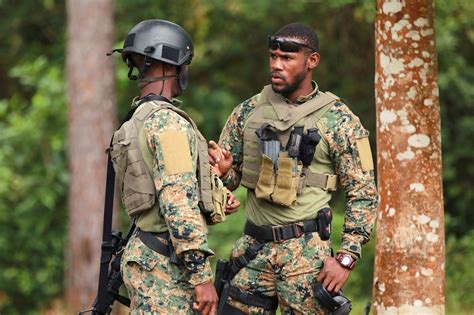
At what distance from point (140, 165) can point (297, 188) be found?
103 cm

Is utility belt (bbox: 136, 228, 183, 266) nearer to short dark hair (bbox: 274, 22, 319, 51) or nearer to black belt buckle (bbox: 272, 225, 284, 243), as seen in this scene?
black belt buckle (bbox: 272, 225, 284, 243)

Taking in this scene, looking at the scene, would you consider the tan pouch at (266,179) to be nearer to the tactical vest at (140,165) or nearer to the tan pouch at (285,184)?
the tan pouch at (285,184)

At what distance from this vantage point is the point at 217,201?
4.92 meters

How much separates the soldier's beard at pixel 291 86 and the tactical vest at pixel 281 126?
69 millimetres

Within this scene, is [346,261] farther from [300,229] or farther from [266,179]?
[266,179]

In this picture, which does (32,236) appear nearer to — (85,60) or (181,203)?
(85,60)

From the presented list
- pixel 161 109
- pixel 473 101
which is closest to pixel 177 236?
pixel 161 109

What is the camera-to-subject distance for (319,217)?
545cm

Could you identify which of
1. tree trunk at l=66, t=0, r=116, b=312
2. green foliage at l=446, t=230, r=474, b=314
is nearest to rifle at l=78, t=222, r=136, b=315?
tree trunk at l=66, t=0, r=116, b=312

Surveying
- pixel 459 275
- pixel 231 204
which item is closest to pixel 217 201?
pixel 231 204

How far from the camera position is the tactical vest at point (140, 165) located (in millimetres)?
4754

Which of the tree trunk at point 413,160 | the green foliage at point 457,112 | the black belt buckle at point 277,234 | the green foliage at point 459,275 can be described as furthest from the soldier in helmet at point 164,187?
the green foliage at point 457,112

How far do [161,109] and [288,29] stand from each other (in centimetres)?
110

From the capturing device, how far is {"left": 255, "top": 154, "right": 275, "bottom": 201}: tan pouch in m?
5.42
